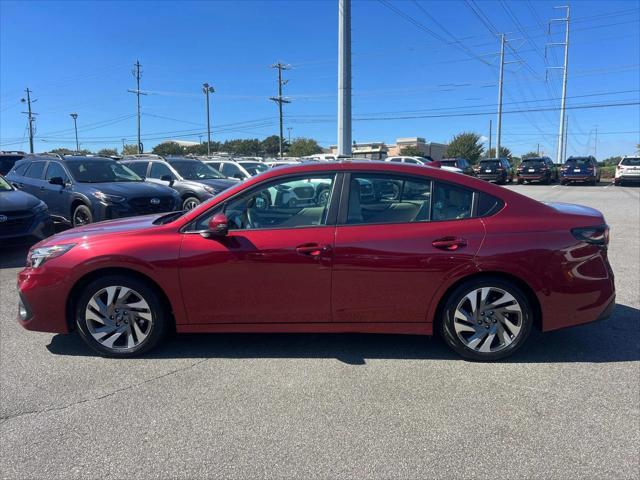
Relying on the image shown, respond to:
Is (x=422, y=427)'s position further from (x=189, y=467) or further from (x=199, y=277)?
(x=199, y=277)

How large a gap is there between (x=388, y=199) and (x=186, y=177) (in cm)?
1059

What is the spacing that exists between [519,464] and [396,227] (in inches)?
74.0

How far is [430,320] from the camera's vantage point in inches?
155

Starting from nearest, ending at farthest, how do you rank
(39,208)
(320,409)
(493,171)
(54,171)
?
1. (320,409)
2. (39,208)
3. (54,171)
4. (493,171)

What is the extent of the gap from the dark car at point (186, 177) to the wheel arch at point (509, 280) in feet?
31.1

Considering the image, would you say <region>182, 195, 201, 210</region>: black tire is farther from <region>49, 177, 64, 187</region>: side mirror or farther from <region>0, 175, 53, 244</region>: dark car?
<region>0, 175, 53, 244</region>: dark car

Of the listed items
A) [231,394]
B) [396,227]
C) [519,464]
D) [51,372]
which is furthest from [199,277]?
[519,464]

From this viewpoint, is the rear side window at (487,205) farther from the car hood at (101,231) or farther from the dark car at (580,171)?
the dark car at (580,171)

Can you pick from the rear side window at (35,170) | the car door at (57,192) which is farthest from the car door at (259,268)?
the rear side window at (35,170)

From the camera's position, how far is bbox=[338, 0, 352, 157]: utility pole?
13.9m

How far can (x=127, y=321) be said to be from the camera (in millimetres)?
4062

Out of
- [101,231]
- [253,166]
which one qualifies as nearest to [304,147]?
[253,166]

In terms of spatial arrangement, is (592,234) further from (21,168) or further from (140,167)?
(140,167)

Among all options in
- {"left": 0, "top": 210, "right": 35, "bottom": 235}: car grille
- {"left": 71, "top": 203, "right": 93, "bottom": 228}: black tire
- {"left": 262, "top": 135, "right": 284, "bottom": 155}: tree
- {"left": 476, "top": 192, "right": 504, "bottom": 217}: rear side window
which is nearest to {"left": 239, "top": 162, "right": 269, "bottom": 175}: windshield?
{"left": 71, "top": 203, "right": 93, "bottom": 228}: black tire
